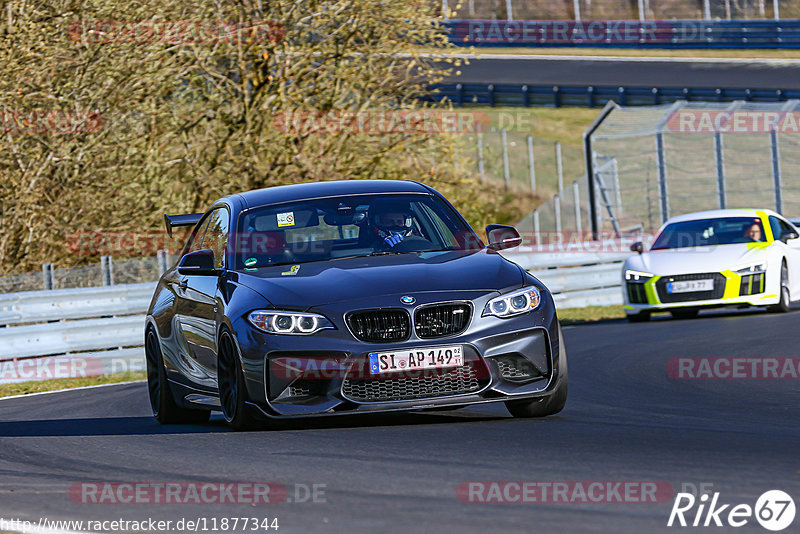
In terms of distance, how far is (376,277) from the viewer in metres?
8.16

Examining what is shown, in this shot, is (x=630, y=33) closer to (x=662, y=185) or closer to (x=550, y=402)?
(x=662, y=185)

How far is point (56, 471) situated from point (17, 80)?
13329mm

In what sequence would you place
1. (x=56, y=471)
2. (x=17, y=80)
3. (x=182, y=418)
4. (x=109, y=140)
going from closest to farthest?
(x=56, y=471) < (x=182, y=418) < (x=17, y=80) < (x=109, y=140)

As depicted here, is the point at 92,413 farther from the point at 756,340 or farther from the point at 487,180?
the point at 487,180

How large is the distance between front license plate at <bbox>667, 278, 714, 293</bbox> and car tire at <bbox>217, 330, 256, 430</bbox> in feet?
33.2

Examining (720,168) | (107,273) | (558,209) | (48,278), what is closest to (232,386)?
(48,278)

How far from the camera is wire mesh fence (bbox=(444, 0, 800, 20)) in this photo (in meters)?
53.6

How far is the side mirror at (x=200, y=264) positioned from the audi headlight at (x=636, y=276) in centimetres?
978

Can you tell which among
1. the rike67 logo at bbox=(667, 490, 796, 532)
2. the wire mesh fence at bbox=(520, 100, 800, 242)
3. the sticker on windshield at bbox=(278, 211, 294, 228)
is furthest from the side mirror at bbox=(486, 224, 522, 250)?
the wire mesh fence at bbox=(520, 100, 800, 242)

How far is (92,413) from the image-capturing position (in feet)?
36.4

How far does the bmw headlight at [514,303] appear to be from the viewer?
7.99m

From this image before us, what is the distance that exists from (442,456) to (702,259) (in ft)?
37.7

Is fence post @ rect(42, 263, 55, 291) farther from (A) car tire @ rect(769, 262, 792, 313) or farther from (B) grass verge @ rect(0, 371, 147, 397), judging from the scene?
(A) car tire @ rect(769, 262, 792, 313)

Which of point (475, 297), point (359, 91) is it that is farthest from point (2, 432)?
point (359, 91)
